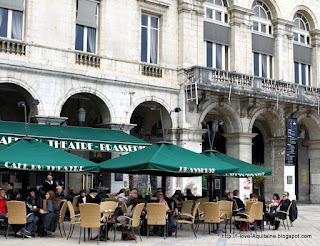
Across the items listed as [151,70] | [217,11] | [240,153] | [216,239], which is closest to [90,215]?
[216,239]

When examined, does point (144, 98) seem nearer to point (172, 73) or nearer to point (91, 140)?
point (172, 73)

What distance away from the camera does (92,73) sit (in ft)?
64.8

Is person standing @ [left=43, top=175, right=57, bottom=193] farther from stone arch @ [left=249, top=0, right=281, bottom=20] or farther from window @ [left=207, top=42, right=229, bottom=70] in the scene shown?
stone arch @ [left=249, top=0, right=281, bottom=20]

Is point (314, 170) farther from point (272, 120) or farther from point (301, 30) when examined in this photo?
point (301, 30)

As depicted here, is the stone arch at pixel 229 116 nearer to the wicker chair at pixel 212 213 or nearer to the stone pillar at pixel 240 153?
the stone pillar at pixel 240 153

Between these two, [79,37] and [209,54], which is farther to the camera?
[209,54]

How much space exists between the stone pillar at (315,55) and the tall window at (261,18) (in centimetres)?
362

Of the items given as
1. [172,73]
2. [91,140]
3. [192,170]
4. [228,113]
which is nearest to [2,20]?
[91,140]

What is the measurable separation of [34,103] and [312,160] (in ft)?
60.5

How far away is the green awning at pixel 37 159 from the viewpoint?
12.0m

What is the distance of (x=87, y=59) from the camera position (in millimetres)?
20047

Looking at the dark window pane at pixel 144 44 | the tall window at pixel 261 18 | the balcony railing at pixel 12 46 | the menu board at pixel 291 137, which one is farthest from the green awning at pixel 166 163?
the tall window at pixel 261 18

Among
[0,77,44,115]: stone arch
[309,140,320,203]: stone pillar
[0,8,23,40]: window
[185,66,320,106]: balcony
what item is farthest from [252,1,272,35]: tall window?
[0,77,44,115]: stone arch

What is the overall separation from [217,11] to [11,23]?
35.8 feet
